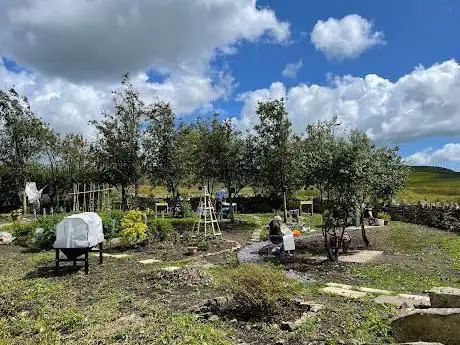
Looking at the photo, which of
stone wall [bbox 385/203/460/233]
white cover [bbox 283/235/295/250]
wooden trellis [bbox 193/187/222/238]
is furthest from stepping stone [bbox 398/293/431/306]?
stone wall [bbox 385/203/460/233]

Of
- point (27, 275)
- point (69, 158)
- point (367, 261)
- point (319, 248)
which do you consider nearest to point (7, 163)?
point (69, 158)

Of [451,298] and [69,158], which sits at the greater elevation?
[69,158]

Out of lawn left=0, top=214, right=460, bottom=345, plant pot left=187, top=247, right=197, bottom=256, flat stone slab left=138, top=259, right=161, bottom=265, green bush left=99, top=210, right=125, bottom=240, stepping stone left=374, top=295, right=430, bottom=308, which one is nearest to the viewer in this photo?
lawn left=0, top=214, right=460, bottom=345

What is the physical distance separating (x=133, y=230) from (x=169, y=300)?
8.68 m

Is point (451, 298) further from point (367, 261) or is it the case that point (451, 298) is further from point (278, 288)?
point (367, 261)

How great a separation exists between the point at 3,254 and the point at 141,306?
10.9 metres

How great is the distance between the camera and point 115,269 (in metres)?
13.6

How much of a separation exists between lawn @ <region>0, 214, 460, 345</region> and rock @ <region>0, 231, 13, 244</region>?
11.6ft

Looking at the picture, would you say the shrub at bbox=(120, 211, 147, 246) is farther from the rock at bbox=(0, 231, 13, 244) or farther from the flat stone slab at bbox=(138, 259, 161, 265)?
the rock at bbox=(0, 231, 13, 244)

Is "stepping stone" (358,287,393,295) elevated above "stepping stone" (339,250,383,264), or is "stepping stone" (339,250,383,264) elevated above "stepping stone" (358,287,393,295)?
"stepping stone" (339,250,383,264)

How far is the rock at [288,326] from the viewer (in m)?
7.14

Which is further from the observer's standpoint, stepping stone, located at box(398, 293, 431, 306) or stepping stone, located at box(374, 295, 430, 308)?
stepping stone, located at box(398, 293, 431, 306)

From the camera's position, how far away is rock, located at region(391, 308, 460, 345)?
18.9ft

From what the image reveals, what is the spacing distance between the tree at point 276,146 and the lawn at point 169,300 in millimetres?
9025
